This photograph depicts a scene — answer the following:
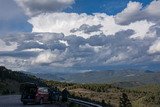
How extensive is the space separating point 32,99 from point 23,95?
1106 mm

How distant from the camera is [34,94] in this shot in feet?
140

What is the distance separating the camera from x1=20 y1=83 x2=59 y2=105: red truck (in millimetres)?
42772

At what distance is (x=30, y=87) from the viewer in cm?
4369

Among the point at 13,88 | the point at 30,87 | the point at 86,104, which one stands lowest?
the point at 86,104

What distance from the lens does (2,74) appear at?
139500 millimetres

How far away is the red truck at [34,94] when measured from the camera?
4277cm

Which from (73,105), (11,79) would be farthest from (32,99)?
(11,79)

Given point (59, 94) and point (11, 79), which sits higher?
point (11, 79)

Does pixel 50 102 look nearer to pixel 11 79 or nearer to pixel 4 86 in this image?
pixel 4 86

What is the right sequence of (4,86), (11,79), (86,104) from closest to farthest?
(86,104) < (4,86) < (11,79)

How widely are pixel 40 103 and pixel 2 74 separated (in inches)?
3888

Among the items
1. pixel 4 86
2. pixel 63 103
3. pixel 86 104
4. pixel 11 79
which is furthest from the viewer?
pixel 11 79

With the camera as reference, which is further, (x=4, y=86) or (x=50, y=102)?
(x=4, y=86)

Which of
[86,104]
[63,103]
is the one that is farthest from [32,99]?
[86,104]
